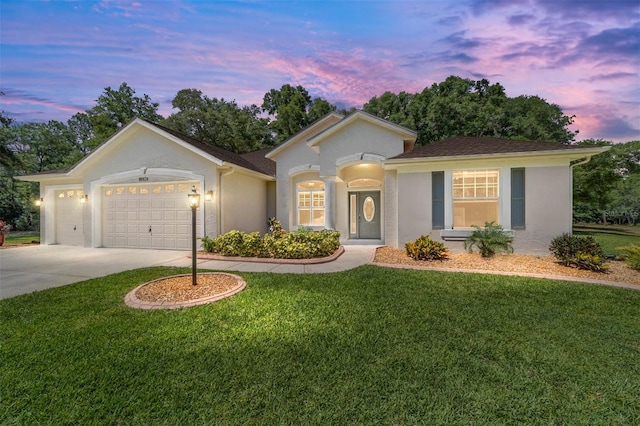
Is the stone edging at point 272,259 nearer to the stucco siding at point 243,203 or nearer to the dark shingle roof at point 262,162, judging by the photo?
the stucco siding at point 243,203

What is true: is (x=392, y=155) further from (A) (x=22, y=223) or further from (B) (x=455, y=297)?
(A) (x=22, y=223)

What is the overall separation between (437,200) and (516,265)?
307cm

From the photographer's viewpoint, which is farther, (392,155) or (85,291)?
(392,155)

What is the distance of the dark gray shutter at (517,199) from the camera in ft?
28.2

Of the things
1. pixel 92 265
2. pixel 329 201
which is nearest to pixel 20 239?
pixel 92 265

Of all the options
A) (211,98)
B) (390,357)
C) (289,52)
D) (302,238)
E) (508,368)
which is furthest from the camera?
(211,98)

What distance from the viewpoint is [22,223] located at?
21875 millimetres

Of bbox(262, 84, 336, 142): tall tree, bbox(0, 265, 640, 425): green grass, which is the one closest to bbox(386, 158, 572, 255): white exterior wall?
bbox(0, 265, 640, 425): green grass

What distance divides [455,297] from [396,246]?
510cm

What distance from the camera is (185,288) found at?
5430 millimetres

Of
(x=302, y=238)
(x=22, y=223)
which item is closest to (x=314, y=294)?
(x=302, y=238)

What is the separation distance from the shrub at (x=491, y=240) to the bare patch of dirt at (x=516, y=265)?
20 cm

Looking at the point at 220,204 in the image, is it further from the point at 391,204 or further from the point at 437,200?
the point at 437,200

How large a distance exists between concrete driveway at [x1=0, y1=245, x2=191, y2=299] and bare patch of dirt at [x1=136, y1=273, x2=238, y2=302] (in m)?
2.21
